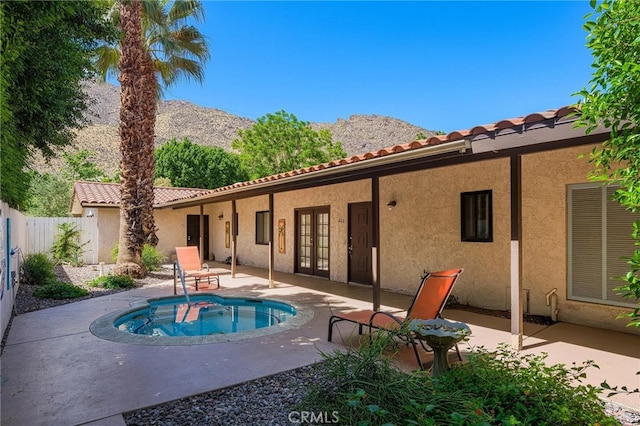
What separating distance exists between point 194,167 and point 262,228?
2307cm

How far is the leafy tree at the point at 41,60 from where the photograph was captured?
11.0 ft

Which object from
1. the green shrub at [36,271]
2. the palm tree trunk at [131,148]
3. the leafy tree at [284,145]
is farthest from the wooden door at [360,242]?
the leafy tree at [284,145]

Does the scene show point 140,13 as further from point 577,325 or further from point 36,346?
point 577,325

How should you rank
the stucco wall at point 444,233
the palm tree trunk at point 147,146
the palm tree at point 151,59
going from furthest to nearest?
the palm tree trunk at point 147,146 → the palm tree at point 151,59 → the stucco wall at point 444,233

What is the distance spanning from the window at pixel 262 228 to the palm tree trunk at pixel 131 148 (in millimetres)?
4777

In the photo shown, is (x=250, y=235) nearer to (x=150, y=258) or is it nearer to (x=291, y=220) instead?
(x=291, y=220)

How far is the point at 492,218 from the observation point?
25.9ft

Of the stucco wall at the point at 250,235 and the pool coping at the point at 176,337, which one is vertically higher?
the stucco wall at the point at 250,235

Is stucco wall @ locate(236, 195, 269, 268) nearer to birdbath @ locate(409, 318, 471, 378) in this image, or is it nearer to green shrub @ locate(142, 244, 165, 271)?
green shrub @ locate(142, 244, 165, 271)

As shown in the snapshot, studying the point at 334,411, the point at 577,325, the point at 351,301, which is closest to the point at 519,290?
the point at 577,325

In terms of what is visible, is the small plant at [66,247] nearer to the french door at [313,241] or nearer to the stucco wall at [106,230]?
the stucco wall at [106,230]

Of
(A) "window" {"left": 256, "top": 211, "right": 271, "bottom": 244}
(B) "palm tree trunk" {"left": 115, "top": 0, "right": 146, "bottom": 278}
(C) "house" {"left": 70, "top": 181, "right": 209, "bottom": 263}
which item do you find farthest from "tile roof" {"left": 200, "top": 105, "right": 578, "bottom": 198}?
(C) "house" {"left": 70, "top": 181, "right": 209, "bottom": 263}

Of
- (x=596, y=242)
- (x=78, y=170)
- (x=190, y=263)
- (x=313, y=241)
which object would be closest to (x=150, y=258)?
(x=190, y=263)

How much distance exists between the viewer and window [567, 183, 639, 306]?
6223mm
